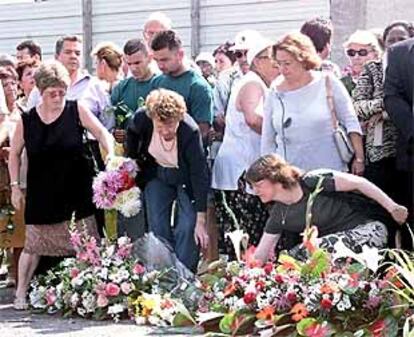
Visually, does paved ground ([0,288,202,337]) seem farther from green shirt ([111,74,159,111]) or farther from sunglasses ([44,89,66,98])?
green shirt ([111,74,159,111])

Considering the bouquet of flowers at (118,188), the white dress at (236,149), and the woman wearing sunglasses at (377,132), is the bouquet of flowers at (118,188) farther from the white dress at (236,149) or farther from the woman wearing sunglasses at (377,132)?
the woman wearing sunglasses at (377,132)

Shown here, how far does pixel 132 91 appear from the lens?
757 centimetres

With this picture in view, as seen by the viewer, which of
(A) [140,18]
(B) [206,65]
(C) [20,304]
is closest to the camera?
(C) [20,304]

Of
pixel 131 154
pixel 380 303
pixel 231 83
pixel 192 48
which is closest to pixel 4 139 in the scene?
pixel 131 154

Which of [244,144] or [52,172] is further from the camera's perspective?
[52,172]

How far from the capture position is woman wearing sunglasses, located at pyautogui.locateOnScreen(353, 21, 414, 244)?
6.49 metres

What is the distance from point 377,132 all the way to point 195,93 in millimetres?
1375

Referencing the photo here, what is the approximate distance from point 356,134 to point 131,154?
5.19ft

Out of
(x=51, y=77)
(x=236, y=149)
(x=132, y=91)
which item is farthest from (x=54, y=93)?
(x=236, y=149)

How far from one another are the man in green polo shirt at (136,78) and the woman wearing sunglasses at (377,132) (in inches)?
65.3

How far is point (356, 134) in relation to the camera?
21.3ft

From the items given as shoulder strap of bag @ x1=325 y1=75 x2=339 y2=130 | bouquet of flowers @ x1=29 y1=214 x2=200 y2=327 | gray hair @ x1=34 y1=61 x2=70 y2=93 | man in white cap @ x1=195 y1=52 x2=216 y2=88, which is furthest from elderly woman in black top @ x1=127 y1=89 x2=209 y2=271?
man in white cap @ x1=195 y1=52 x2=216 y2=88

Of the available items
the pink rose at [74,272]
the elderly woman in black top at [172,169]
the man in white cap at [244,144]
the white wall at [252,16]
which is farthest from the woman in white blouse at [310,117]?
the white wall at [252,16]

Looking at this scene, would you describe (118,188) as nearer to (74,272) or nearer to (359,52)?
(74,272)
